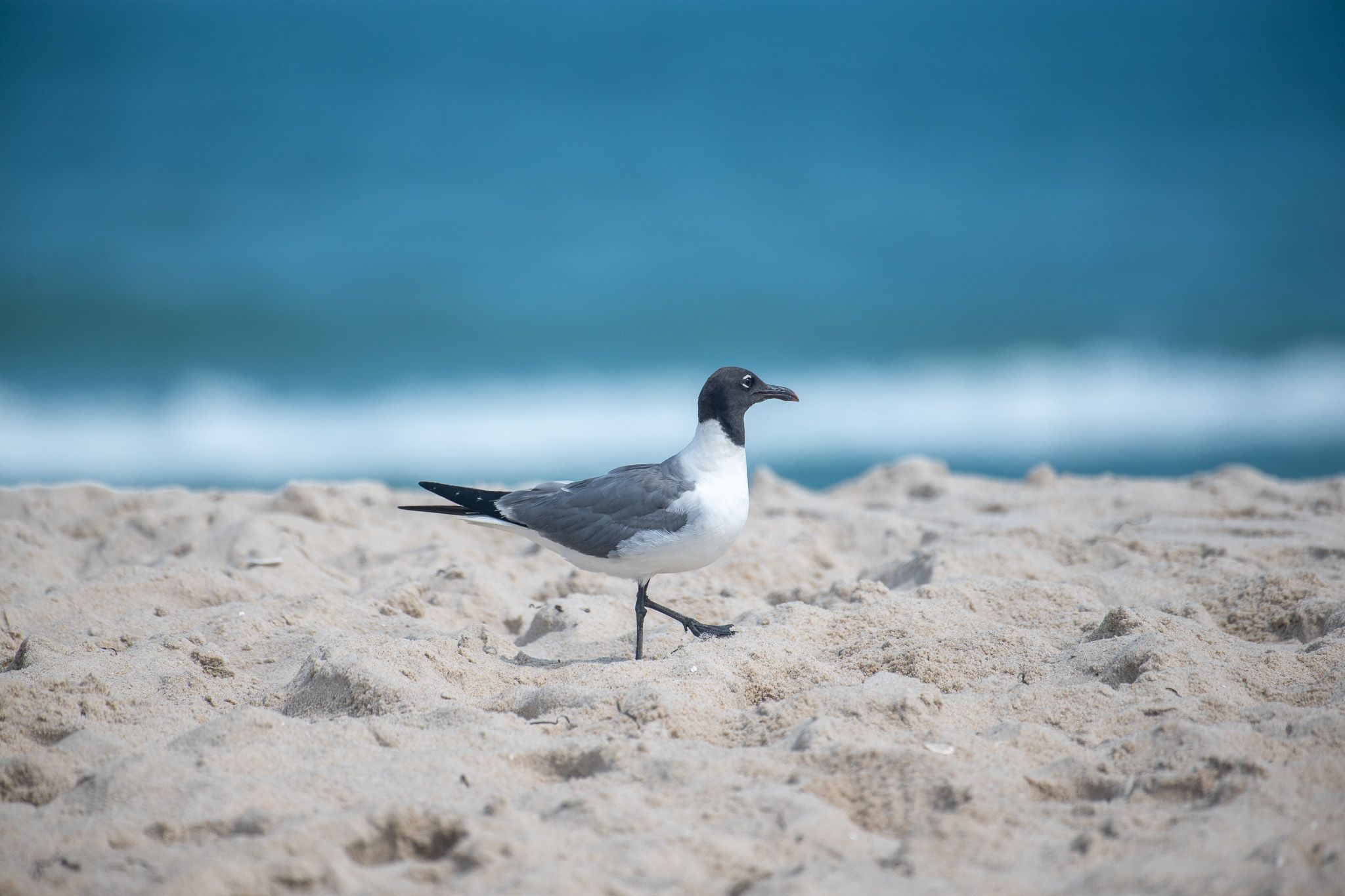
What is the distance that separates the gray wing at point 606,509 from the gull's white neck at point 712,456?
72 millimetres

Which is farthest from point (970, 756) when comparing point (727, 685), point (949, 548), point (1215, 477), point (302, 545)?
point (1215, 477)

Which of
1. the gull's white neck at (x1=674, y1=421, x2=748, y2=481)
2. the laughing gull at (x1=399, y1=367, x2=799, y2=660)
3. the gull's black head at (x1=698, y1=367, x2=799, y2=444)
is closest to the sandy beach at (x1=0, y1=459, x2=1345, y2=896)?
the laughing gull at (x1=399, y1=367, x2=799, y2=660)

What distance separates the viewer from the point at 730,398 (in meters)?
3.71

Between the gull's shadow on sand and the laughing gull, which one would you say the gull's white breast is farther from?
the gull's shadow on sand

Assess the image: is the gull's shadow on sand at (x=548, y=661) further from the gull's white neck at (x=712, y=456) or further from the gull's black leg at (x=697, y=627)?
the gull's white neck at (x=712, y=456)

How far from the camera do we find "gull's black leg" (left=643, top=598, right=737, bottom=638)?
10.8 feet

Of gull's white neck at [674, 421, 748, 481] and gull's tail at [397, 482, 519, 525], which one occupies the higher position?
gull's white neck at [674, 421, 748, 481]

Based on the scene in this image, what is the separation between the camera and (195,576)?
152 inches

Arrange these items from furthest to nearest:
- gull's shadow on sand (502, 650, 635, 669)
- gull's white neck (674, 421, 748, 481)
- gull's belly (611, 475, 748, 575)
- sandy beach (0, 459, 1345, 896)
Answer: gull's white neck (674, 421, 748, 481) → gull's belly (611, 475, 748, 575) → gull's shadow on sand (502, 650, 635, 669) → sandy beach (0, 459, 1345, 896)

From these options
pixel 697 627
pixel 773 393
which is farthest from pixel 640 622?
pixel 773 393

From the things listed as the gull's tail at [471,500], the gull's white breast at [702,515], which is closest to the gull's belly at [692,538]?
the gull's white breast at [702,515]

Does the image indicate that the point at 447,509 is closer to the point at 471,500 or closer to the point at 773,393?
the point at 471,500

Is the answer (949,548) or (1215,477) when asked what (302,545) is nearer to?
(949,548)

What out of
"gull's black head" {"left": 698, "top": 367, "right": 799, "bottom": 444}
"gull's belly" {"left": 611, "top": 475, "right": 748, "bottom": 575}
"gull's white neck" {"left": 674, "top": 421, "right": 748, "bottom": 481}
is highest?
"gull's black head" {"left": 698, "top": 367, "right": 799, "bottom": 444}
